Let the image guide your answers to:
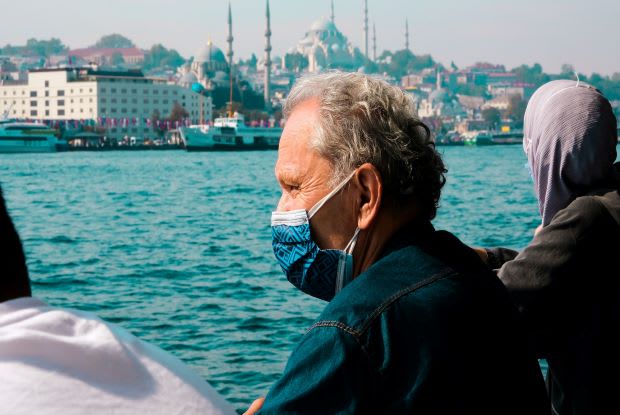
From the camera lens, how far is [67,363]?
3.23 feet

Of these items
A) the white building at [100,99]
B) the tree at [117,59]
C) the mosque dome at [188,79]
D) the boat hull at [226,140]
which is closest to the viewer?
the boat hull at [226,140]

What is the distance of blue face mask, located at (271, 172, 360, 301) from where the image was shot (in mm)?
1303

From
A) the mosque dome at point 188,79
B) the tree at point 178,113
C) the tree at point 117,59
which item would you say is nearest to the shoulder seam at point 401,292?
the tree at point 178,113

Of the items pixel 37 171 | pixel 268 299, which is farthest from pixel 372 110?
pixel 37 171

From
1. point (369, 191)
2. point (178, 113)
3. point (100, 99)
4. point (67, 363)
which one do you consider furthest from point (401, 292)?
point (178, 113)

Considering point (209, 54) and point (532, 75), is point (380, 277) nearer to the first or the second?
point (209, 54)

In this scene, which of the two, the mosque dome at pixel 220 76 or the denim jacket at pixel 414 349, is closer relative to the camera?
the denim jacket at pixel 414 349

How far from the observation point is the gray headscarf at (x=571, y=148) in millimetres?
1851

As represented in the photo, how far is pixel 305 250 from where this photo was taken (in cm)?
132

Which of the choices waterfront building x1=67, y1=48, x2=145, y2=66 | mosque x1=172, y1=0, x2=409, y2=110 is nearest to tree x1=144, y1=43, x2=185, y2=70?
waterfront building x1=67, y1=48, x2=145, y2=66

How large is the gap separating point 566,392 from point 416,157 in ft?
2.17

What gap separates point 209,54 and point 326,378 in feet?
357

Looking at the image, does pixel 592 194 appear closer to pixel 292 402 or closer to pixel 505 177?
pixel 292 402

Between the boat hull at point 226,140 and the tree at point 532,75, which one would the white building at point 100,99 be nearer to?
the boat hull at point 226,140
